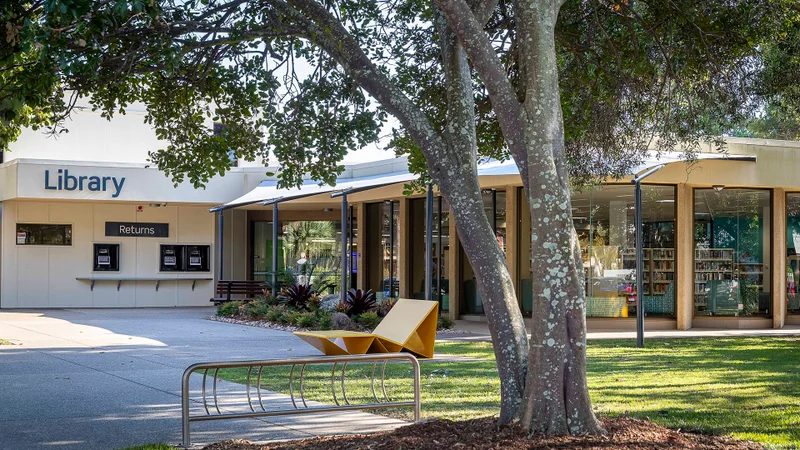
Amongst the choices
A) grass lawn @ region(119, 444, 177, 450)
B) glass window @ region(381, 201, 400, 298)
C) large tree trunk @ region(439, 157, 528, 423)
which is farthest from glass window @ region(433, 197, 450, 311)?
grass lawn @ region(119, 444, 177, 450)

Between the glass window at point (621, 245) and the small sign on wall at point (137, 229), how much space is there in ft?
48.9

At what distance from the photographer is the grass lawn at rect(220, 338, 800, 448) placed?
27.8 ft

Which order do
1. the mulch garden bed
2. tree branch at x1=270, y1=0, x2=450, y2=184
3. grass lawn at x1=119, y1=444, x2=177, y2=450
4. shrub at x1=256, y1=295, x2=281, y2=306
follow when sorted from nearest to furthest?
the mulch garden bed < grass lawn at x1=119, y1=444, x2=177, y2=450 < tree branch at x1=270, y1=0, x2=450, y2=184 < shrub at x1=256, y1=295, x2=281, y2=306

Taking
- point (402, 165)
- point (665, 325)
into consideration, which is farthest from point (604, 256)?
point (402, 165)

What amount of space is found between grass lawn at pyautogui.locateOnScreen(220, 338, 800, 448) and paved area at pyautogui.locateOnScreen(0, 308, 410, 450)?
3.46 feet

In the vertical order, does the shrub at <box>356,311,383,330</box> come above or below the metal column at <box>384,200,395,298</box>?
below

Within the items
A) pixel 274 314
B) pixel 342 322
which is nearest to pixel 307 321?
pixel 342 322

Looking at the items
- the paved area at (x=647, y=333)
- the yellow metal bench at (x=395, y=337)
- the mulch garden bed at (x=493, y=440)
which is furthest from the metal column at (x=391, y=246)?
the mulch garden bed at (x=493, y=440)

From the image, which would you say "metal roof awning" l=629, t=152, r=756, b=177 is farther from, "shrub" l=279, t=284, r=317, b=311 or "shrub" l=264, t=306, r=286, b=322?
"shrub" l=264, t=306, r=286, b=322

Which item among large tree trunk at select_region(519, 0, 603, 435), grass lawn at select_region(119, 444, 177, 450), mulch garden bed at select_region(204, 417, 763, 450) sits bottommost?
grass lawn at select_region(119, 444, 177, 450)

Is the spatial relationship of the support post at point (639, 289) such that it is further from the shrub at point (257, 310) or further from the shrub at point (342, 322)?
the shrub at point (257, 310)

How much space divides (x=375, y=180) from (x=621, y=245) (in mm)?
5987

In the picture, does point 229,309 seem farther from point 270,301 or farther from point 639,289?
point 639,289

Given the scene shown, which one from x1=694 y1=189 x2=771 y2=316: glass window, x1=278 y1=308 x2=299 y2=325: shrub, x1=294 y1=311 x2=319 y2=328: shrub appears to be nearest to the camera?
x1=294 y1=311 x2=319 y2=328: shrub
